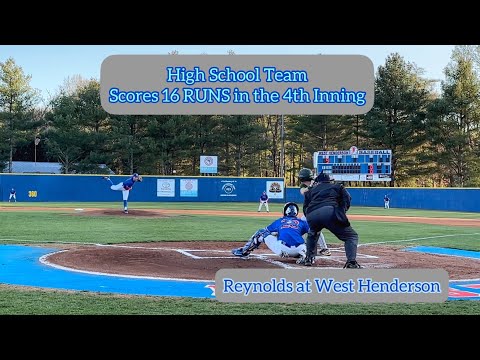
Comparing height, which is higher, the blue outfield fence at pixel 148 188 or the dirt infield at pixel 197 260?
the blue outfield fence at pixel 148 188

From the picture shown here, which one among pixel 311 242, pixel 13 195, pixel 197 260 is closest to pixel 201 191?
pixel 13 195

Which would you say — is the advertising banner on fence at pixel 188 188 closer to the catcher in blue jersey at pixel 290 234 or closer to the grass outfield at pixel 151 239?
the grass outfield at pixel 151 239

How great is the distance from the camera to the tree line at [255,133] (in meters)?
24.7

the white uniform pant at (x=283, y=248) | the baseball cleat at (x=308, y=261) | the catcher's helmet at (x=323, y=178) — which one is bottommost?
the baseball cleat at (x=308, y=261)

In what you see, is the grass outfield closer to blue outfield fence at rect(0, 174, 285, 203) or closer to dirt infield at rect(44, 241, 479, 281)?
dirt infield at rect(44, 241, 479, 281)

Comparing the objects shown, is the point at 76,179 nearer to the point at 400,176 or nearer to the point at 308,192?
the point at 400,176

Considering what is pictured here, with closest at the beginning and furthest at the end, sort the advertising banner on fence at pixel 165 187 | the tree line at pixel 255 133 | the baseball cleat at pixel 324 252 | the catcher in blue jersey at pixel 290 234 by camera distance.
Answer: the catcher in blue jersey at pixel 290 234 < the baseball cleat at pixel 324 252 < the tree line at pixel 255 133 < the advertising banner on fence at pixel 165 187

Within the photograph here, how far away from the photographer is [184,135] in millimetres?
27078

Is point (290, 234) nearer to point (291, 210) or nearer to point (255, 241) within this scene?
point (291, 210)

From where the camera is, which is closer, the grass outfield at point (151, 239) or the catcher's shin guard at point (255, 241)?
the grass outfield at point (151, 239)

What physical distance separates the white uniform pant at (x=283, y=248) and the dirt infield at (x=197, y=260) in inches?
6.4

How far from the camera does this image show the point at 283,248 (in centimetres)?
872

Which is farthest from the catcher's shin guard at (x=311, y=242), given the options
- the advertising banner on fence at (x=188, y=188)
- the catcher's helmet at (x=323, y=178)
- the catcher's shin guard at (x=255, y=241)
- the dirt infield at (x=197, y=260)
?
the advertising banner on fence at (x=188, y=188)

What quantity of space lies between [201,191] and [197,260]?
25.5 m
